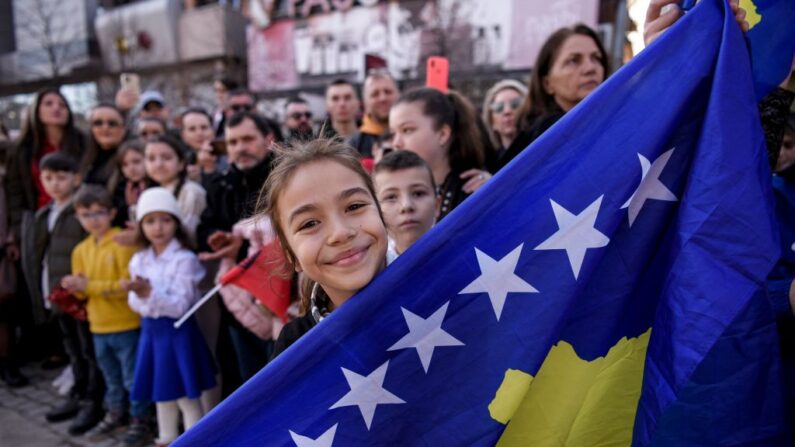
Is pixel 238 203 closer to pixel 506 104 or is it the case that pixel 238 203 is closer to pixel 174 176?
pixel 174 176

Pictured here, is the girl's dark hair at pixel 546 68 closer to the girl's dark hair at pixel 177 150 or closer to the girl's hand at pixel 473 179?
the girl's hand at pixel 473 179

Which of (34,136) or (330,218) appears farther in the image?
(34,136)

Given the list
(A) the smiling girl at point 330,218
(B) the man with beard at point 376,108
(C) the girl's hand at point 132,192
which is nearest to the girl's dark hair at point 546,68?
(A) the smiling girl at point 330,218

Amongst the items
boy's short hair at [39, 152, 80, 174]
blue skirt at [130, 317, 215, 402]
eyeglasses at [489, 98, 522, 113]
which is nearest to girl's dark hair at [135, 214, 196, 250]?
blue skirt at [130, 317, 215, 402]

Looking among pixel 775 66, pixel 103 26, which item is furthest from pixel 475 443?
pixel 103 26

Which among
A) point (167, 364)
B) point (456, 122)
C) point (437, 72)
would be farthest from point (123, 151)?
point (456, 122)

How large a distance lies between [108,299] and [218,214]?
975 mm

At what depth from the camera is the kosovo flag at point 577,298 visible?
136 centimetres

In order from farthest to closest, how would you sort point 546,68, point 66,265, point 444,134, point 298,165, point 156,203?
1. point 66,265
2. point 156,203
3. point 444,134
4. point 546,68
5. point 298,165

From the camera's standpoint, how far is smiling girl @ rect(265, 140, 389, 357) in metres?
1.48

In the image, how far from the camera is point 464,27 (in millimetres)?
18078

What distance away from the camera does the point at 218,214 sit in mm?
3701

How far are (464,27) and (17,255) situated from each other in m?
15.5

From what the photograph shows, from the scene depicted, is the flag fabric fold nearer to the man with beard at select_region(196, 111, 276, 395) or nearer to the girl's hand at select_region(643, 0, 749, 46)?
the man with beard at select_region(196, 111, 276, 395)
